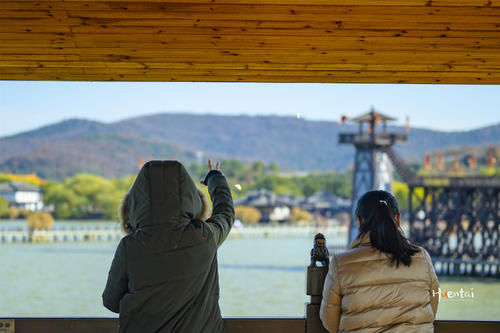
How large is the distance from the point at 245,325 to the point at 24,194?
190ft

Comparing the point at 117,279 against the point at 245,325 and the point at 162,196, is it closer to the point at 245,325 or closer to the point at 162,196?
the point at 162,196

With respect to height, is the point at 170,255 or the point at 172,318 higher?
the point at 170,255

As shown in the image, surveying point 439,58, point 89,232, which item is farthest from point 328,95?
point 439,58

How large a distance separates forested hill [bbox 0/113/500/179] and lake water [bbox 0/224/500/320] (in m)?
9.96

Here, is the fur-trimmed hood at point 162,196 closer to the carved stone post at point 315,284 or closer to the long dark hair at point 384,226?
the long dark hair at point 384,226

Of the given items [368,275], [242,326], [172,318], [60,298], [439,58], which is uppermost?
[439,58]

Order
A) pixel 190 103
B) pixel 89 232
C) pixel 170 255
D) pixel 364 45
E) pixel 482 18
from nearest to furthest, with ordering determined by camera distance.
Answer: pixel 170 255 → pixel 482 18 → pixel 364 45 → pixel 89 232 → pixel 190 103

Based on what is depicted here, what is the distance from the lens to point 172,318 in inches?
81.7

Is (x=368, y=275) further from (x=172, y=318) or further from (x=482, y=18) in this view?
(x=482, y=18)

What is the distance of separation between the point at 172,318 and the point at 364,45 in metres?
1.86

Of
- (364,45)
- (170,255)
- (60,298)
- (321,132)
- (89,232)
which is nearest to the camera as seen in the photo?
(170,255)

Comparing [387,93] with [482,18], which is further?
[387,93]

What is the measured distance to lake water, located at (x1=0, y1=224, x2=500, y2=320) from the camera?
33.9 m

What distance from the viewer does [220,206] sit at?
231cm
